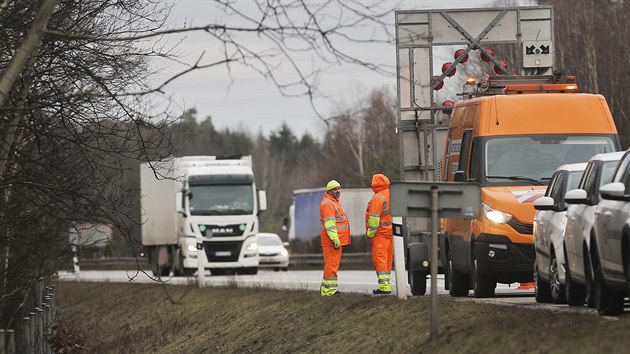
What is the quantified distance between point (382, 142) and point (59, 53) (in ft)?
312

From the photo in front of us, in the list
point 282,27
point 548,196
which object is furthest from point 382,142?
point 282,27

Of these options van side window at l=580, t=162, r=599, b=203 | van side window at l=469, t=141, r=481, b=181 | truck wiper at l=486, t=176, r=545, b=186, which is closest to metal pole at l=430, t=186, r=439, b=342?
van side window at l=580, t=162, r=599, b=203

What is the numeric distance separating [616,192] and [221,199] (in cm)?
3208

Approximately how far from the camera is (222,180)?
44750 mm

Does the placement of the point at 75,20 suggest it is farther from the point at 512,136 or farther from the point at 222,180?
the point at 222,180

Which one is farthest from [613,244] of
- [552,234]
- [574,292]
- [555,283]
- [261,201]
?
[261,201]

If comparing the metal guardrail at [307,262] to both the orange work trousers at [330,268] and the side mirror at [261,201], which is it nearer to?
the side mirror at [261,201]

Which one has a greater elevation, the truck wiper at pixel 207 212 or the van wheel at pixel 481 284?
the truck wiper at pixel 207 212

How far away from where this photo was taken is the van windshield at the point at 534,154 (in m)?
20.2

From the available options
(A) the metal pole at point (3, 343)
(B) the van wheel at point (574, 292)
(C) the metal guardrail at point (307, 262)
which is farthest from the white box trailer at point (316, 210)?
(A) the metal pole at point (3, 343)

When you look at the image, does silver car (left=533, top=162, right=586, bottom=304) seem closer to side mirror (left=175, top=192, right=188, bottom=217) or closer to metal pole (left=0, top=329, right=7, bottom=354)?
metal pole (left=0, top=329, right=7, bottom=354)

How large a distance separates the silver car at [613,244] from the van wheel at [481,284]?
205 inches

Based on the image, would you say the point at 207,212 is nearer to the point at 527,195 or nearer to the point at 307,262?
the point at 307,262

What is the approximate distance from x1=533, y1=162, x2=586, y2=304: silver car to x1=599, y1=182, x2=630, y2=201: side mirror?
358 cm
